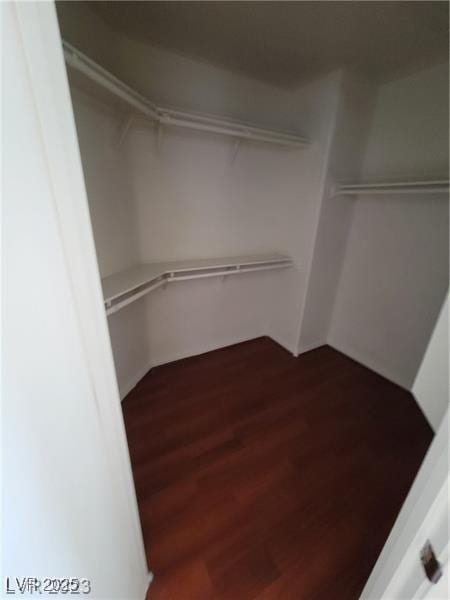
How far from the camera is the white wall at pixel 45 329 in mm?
396

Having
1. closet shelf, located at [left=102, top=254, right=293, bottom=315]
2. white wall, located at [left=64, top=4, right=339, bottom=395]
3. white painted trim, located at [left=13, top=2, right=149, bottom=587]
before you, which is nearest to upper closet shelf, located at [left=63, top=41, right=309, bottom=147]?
white wall, located at [left=64, top=4, right=339, bottom=395]

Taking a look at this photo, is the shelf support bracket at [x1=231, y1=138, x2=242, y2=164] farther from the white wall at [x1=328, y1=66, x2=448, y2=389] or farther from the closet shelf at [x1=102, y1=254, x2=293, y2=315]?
the white wall at [x1=328, y1=66, x2=448, y2=389]

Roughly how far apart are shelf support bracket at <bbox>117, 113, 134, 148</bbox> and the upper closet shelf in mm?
47

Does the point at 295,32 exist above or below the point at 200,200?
above

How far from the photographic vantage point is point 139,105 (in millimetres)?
1289

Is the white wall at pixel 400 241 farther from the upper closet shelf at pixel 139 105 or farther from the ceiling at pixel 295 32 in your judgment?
the upper closet shelf at pixel 139 105

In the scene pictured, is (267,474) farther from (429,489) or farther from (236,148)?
(236,148)

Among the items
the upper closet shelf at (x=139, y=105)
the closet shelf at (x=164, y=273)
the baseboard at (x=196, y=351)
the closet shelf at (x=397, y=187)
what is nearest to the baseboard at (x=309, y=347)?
the baseboard at (x=196, y=351)

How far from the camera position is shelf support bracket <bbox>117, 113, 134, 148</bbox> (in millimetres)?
1489

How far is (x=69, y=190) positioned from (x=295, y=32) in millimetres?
1835

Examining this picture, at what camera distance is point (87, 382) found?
1.87ft

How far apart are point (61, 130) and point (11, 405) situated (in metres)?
0.51

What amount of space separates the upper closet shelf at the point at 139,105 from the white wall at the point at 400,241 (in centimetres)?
75

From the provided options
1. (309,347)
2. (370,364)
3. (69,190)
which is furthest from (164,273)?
(370,364)
